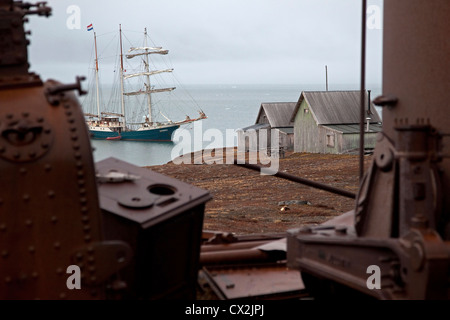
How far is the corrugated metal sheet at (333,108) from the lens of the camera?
122 ft

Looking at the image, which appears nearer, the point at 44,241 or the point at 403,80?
the point at 44,241

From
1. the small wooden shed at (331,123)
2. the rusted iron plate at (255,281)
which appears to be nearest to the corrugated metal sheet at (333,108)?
the small wooden shed at (331,123)

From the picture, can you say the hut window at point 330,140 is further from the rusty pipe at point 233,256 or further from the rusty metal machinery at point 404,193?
the rusty metal machinery at point 404,193

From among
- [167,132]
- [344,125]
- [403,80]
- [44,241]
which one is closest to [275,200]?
[403,80]

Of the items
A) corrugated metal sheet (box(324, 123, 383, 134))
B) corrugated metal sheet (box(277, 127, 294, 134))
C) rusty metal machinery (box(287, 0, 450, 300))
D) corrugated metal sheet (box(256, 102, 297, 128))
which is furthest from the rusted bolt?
corrugated metal sheet (box(256, 102, 297, 128))

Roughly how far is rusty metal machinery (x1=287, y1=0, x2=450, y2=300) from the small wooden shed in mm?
30145

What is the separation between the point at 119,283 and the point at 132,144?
237 ft

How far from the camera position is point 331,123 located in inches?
1457

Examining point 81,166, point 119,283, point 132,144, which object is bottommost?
point 132,144

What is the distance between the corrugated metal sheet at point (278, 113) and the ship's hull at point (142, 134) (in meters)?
33.1

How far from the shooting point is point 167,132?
76125 mm

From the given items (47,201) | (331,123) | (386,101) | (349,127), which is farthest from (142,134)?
(47,201)

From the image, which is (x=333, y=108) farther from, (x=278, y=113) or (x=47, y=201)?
(x=47, y=201)
